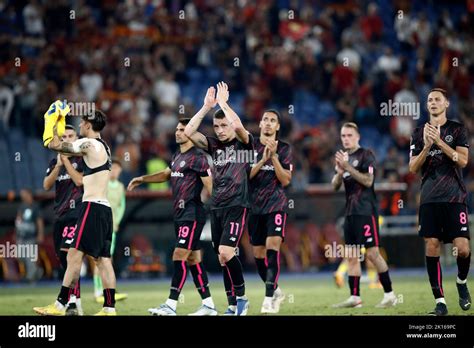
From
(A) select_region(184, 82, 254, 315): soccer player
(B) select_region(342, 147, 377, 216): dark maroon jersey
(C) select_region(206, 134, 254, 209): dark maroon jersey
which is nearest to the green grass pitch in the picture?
(A) select_region(184, 82, 254, 315): soccer player

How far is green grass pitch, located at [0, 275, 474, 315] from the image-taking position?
1431cm

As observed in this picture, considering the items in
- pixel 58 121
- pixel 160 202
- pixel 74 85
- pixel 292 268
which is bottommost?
pixel 292 268

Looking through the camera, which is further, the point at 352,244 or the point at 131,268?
the point at 131,268

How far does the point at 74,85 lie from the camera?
83.4ft

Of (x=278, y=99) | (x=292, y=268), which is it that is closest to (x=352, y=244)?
(x=292, y=268)

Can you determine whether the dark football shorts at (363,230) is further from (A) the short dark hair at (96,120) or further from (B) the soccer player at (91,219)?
(A) the short dark hair at (96,120)

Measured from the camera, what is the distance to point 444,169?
13.1 meters

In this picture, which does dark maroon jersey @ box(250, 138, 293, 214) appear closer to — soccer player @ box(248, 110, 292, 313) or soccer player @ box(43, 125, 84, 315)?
soccer player @ box(248, 110, 292, 313)

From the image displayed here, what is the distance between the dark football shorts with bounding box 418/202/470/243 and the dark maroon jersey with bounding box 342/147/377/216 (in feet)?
7.00

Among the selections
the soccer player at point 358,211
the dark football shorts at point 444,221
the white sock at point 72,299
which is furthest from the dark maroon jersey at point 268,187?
the white sock at point 72,299

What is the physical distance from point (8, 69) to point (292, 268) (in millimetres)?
9058
